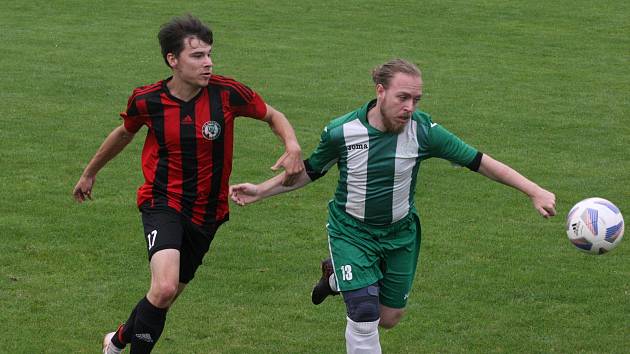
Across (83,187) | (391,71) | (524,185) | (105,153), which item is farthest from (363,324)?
(83,187)

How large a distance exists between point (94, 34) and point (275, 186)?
1701cm

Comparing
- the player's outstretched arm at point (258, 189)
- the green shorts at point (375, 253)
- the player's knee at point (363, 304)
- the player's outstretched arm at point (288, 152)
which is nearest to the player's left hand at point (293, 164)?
the player's outstretched arm at point (288, 152)

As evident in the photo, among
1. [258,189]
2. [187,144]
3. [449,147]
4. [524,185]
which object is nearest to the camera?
[524,185]

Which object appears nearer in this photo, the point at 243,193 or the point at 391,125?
the point at 391,125

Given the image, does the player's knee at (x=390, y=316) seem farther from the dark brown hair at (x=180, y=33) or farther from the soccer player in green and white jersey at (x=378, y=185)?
the dark brown hair at (x=180, y=33)

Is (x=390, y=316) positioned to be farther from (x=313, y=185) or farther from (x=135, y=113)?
(x=313, y=185)

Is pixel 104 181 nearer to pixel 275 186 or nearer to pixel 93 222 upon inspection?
pixel 93 222

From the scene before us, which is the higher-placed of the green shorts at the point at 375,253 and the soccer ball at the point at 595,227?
the soccer ball at the point at 595,227

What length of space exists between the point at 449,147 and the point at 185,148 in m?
1.77

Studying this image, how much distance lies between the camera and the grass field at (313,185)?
8.86m

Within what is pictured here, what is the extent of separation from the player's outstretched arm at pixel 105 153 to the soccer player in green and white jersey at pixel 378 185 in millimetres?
886

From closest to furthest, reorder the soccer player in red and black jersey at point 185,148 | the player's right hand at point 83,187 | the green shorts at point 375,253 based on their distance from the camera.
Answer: the green shorts at point 375,253
the soccer player in red and black jersey at point 185,148
the player's right hand at point 83,187

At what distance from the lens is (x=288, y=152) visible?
7.51 meters

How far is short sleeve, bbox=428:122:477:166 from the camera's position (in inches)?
292
